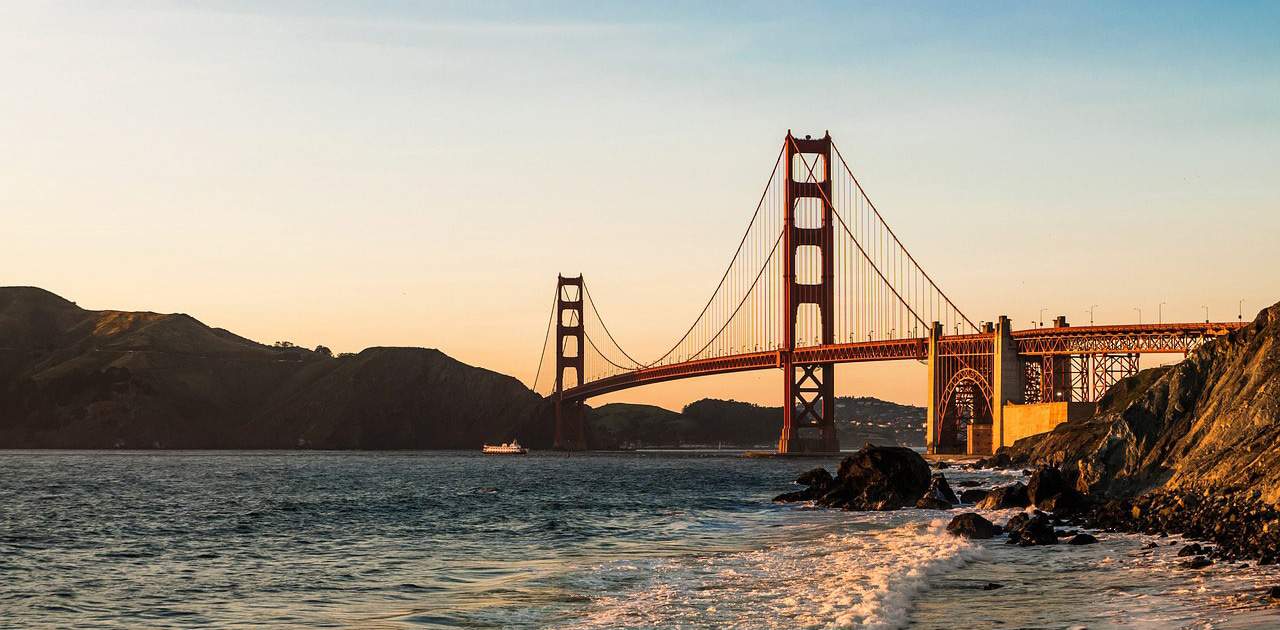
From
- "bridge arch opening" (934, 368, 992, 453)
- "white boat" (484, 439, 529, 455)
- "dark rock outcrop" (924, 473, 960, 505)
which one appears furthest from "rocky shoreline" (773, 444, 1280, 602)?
"white boat" (484, 439, 529, 455)

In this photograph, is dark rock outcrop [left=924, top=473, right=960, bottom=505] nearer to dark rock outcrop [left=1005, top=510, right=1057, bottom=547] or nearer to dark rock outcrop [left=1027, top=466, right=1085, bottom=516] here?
dark rock outcrop [left=1027, top=466, right=1085, bottom=516]

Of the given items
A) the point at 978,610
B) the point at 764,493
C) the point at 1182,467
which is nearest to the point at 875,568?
the point at 978,610

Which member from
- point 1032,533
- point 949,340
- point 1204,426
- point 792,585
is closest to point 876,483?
point 1204,426

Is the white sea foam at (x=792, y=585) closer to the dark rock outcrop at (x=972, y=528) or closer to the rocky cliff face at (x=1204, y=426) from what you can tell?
the dark rock outcrop at (x=972, y=528)

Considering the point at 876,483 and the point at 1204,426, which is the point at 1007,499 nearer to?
the point at 876,483

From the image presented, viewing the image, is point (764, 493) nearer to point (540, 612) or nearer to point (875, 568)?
point (875, 568)

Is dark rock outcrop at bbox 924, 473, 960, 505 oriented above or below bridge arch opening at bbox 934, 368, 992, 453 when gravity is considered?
below
